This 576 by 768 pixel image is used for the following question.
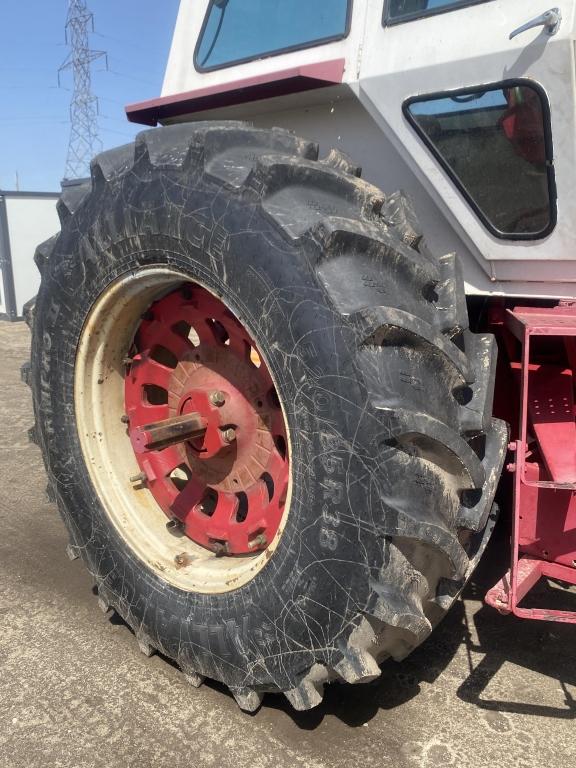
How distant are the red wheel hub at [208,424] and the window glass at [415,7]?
91cm

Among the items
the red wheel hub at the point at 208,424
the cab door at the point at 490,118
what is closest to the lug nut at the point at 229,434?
the red wheel hub at the point at 208,424

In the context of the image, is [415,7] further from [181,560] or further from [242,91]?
[181,560]

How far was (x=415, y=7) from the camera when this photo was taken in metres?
1.84

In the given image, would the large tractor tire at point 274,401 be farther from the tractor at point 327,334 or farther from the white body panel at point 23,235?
the white body panel at point 23,235

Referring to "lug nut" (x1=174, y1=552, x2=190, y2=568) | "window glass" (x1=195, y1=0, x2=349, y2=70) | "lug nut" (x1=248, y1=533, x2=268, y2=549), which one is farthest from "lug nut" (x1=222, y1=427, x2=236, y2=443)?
"window glass" (x1=195, y1=0, x2=349, y2=70)

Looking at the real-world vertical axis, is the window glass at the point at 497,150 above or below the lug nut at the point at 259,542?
above

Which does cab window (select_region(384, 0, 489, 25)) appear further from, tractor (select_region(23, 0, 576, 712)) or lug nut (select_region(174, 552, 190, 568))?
lug nut (select_region(174, 552, 190, 568))

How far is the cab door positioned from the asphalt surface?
1165 millimetres

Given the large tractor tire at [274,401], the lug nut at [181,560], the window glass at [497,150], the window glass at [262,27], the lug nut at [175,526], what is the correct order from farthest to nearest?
the lug nut at [175,526], the lug nut at [181,560], the window glass at [262,27], the window glass at [497,150], the large tractor tire at [274,401]

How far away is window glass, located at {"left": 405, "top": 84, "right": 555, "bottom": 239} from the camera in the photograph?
5.59 ft

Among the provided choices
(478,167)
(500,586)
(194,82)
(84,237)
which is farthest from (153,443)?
(194,82)

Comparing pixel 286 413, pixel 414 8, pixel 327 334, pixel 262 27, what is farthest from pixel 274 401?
pixel 262 27

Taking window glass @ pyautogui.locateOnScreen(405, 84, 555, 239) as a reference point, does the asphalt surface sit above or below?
below

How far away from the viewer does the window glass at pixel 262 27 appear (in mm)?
2070
